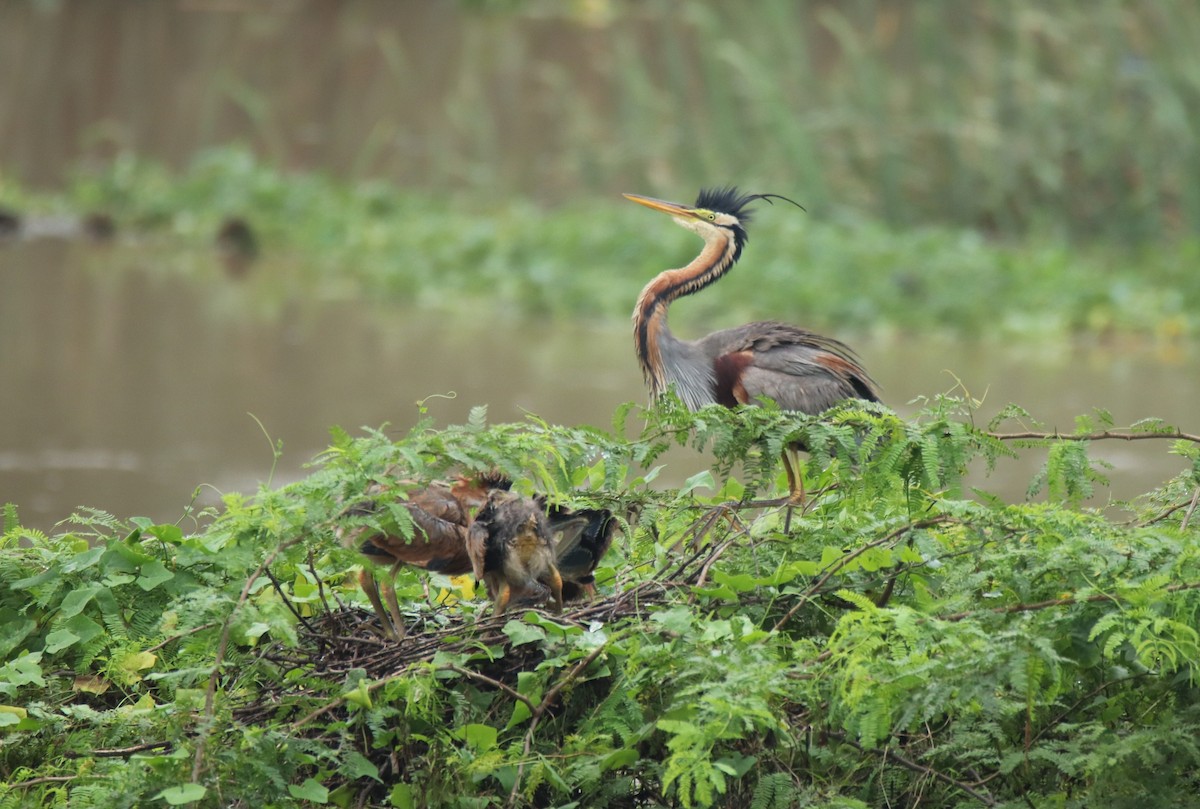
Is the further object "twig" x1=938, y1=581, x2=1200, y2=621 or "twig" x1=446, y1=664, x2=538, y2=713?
"twig" x1=446, y1=664, x2=538, y2=713

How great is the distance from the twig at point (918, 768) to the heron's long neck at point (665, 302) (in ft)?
6.73

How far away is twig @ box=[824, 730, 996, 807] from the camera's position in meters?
3.69

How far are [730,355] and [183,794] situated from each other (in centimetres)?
275

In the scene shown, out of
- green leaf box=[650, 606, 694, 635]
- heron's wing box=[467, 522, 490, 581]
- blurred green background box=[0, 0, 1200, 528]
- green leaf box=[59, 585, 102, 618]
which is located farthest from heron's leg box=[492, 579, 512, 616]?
blurred green background box=[0, 0, 1200, 528]

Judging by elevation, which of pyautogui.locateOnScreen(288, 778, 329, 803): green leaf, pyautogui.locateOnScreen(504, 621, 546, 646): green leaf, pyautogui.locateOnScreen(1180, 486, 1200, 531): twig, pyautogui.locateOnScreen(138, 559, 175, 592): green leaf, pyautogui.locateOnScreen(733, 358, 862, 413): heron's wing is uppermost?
pyautogui.locateOnScreen(733, 358, 862, 413): heron's wing

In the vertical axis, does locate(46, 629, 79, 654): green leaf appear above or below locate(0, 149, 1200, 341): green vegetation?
below

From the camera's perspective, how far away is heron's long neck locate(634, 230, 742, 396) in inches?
224

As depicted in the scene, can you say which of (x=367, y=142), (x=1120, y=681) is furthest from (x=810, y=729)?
→ (x=367, y=142)

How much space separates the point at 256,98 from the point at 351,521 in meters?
13.8

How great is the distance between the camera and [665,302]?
230 inches

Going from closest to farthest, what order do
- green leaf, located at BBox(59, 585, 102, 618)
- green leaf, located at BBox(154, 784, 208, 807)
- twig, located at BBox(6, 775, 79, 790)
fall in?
1. green leaf, located at BBox(154, 784, 208, 807)
2. twig, located at BBox(6, 775, 79, 790)
3. green leaf, located at BBox(59, 585, 102, 618)

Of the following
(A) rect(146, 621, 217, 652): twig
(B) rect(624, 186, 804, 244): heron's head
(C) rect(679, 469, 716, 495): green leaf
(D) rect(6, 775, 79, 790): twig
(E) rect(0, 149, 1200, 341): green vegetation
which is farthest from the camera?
(E) rect(0, 149, 1200, 341): green vegetation

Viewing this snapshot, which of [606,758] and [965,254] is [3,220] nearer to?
[965,254]

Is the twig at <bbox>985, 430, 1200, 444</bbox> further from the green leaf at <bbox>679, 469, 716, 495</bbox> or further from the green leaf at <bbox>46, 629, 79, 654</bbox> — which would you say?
the green leaf at <bbox>46, 629, 79, 654</bbox>
